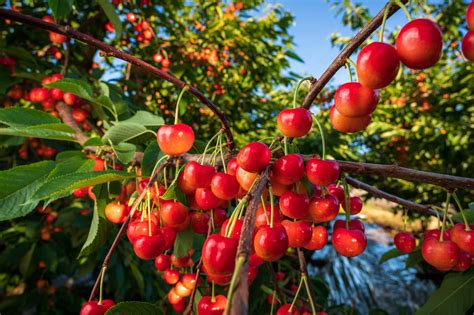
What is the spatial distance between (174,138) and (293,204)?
322 mm

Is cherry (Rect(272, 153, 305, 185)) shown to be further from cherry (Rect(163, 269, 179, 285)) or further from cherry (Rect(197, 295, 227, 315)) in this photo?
cherry (Rect(163, 269, 179, 285))

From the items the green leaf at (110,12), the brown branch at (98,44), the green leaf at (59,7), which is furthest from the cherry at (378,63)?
the green leaf at (110,12)

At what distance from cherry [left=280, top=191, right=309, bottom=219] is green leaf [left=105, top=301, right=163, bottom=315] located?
0.33 meters

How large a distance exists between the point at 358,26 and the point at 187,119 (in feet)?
12.0

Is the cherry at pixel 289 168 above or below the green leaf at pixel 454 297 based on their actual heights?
above

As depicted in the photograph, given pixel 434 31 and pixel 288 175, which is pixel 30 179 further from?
pixel 434 31

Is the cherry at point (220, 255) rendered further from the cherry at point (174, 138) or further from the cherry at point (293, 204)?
the cherry at point (174, 138)

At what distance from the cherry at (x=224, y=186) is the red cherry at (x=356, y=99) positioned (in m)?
0.27

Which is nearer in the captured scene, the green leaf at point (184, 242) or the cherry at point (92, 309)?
the cherry at point (92, 309)

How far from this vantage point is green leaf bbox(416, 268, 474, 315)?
921 millimetres

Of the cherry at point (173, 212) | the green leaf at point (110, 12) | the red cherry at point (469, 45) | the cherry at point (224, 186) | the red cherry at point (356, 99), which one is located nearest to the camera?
the red cherry at point (469, 45)

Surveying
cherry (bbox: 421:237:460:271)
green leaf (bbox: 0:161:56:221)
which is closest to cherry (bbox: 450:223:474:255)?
cherry (bbox: 421:237:460:271)

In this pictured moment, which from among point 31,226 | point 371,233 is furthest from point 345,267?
point 31,226

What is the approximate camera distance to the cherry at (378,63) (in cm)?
53
